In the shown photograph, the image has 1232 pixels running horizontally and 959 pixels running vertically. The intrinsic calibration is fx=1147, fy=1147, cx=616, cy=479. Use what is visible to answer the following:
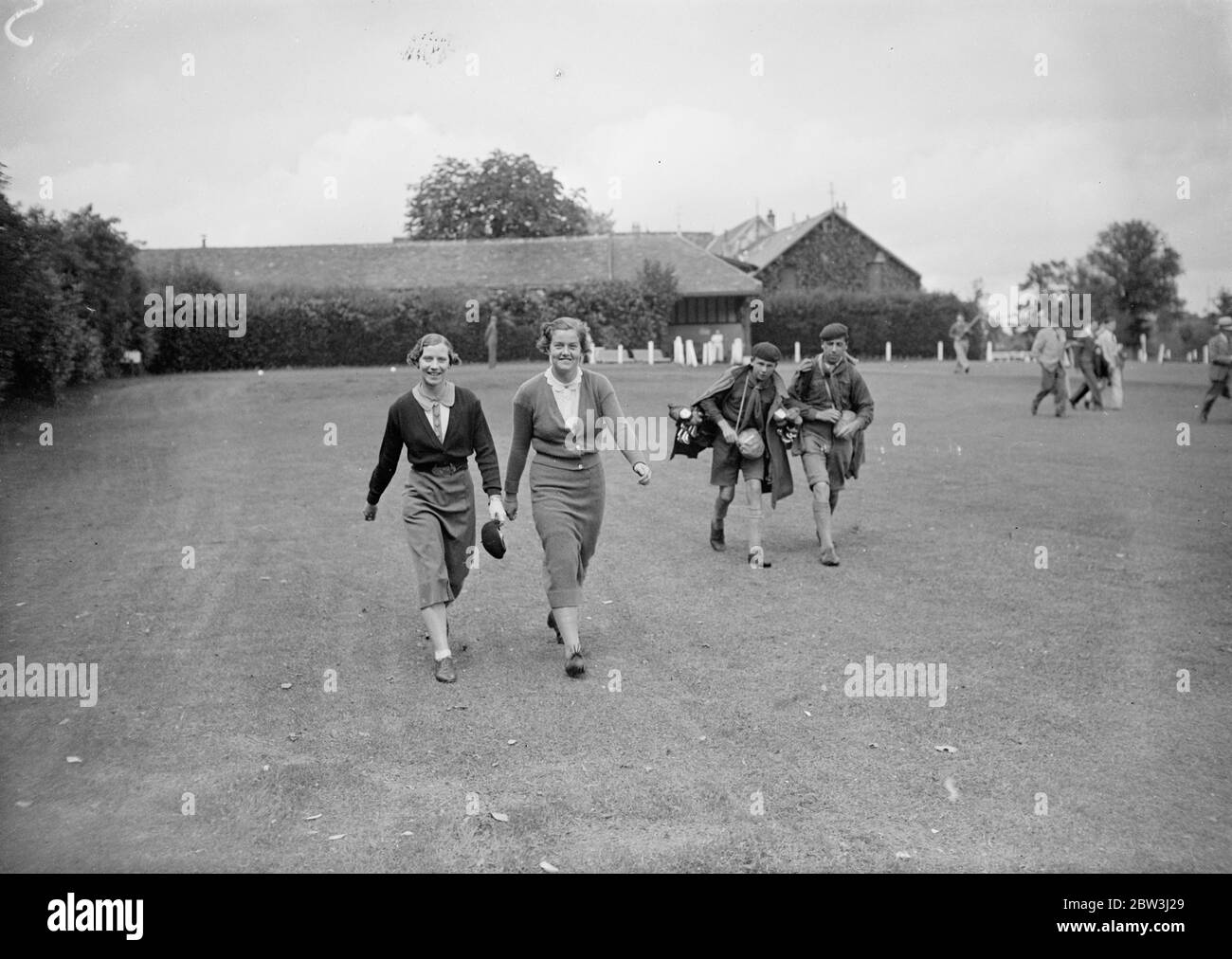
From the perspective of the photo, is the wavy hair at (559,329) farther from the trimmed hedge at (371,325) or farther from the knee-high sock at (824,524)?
the trimmed hedge at (371,325)

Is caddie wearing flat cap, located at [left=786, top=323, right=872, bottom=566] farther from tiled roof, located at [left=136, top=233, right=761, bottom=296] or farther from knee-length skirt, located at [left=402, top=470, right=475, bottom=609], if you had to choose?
tiled roof, located at [left=136, top=233, right=761, bottom=296]

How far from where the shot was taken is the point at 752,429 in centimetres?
1023

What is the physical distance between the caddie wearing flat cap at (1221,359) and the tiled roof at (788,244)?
40213 millimetres

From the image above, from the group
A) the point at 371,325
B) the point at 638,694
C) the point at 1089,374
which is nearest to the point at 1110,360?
the point at 1089,374

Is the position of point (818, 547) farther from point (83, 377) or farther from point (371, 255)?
point (371, 255)

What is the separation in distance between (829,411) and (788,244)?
5246cm

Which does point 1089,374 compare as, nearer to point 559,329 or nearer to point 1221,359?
point 1221,359

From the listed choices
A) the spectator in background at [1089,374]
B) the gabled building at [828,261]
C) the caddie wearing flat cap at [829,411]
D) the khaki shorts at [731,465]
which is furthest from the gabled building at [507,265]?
the khaki shorts at [731,465]

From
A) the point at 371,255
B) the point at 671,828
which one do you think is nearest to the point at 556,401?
the point at 671,828

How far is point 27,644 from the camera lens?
7.38 meters

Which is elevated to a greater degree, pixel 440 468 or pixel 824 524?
pixel 440 468

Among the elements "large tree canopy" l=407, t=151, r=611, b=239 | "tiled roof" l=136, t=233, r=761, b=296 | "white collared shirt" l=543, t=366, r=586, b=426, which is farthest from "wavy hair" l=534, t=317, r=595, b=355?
"large tree canopy" l=407, t=151, r=611, b=239
